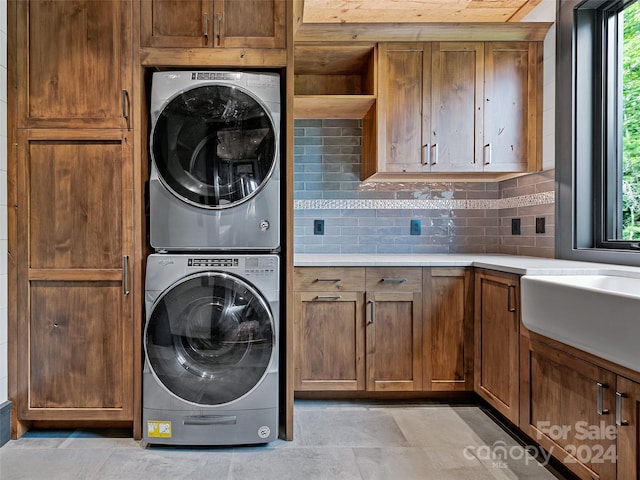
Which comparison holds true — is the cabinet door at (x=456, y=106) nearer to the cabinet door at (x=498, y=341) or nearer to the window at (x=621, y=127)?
the window at (x=621, y=127)

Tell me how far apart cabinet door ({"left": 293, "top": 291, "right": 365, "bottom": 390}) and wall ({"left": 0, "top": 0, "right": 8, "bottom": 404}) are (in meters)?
1.40

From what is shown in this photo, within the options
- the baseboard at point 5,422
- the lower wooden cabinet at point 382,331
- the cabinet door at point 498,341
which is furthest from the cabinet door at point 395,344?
the baseboard at point 5,422

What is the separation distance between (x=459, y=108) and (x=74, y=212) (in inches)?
87.3

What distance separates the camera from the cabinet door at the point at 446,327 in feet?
7.78

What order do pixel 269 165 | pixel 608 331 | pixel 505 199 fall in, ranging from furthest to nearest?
pixel 505 199 < pixel 269 165 < pixel 608 331

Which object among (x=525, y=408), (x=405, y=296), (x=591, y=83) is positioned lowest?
(x=525, y=408)

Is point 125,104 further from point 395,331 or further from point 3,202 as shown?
point 395,331

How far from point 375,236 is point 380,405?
1.13 m

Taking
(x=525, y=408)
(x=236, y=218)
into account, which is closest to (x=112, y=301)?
(x=236, y=218)

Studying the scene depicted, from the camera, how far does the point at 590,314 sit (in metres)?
1.30

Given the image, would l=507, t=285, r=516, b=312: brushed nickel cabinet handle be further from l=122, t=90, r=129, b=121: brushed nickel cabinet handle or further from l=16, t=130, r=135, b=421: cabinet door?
l=122, t=90, r=129, b=121: brushed nickel cabinet handle

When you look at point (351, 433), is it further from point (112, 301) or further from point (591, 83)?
point (591, 83)

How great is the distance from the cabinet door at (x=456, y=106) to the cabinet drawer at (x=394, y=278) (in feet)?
2.26

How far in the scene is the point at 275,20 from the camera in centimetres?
193
